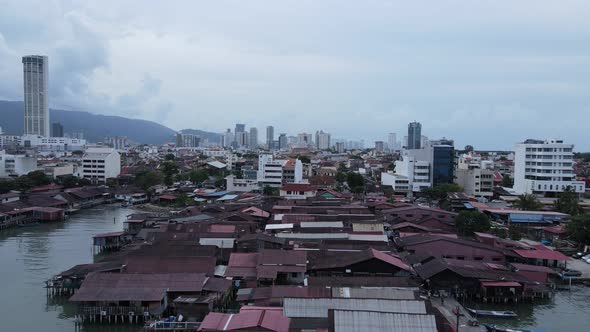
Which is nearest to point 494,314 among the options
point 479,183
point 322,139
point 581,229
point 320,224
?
point 581,229

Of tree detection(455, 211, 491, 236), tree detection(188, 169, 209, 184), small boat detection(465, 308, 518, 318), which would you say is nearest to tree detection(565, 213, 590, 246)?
tree detection(455, 211, 491, 236)

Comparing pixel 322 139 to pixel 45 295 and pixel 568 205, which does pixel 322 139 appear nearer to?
pixel 568 205

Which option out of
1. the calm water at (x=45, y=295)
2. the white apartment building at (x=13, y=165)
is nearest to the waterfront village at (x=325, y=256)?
the calm water at (x=45, y=295)

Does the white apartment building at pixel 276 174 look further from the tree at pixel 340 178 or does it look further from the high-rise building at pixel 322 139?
the high-rise building at pixel 322 139

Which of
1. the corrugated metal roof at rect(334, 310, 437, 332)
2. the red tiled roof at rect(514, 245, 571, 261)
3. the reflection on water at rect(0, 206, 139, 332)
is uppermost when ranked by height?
the corrugated metal roof at rect(334, 310, 437, 332)

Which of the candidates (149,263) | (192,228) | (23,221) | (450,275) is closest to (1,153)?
(23,221)

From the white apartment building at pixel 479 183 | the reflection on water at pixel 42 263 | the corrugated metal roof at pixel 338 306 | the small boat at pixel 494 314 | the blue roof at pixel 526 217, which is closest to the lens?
the corrugated metal roof at pixel 338 306

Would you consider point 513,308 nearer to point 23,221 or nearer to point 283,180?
point 23,221

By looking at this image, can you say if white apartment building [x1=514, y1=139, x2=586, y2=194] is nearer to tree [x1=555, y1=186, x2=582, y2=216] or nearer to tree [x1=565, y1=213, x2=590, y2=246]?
tree [x1=555, y1=186, x2=582, y2=216]

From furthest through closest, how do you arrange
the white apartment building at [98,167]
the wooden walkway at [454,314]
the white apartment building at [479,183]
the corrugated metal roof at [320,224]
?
1. the white apartment building at [98,167]
2. the white apartment building at [479,183]
3. the corrugated metal roof at [320,224]
4. the wooden walkway at [454,314]
